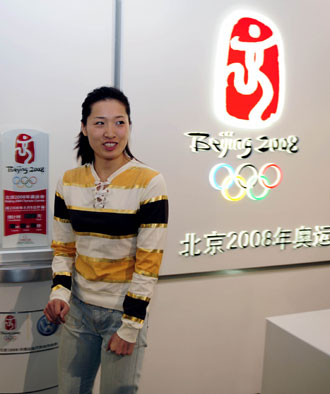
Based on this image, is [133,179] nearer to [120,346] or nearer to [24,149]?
[120,346]

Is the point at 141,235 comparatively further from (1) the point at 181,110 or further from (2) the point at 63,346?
(1) the point at 181,110

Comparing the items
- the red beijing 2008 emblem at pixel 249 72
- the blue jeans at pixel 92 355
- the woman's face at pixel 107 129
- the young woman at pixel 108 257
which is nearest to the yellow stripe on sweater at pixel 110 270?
the young woman at pixel 108 257

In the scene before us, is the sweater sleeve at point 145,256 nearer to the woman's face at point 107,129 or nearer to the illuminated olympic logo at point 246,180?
the woman's face at point 107,129

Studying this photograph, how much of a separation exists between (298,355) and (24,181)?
1.39 meters

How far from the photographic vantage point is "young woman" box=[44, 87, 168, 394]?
157cm

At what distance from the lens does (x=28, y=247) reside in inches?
83.0

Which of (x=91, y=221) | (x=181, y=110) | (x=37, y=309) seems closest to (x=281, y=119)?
(x=181, y=110)

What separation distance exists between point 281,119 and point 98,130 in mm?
1346

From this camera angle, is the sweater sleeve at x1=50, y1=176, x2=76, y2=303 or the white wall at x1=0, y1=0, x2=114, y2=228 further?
the white wall at x1=0, y1=0, x2=114, y2=228

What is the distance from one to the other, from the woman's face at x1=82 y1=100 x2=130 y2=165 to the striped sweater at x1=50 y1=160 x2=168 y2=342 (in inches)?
3.0

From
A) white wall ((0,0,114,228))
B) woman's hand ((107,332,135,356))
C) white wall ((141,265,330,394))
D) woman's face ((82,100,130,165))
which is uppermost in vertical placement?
white wall ((0,0,114,228))

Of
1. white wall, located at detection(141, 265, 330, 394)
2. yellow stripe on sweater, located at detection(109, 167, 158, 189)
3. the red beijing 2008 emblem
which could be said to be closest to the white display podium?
yellow stripe on sweater, located at detection(109, 167, 158, 189)

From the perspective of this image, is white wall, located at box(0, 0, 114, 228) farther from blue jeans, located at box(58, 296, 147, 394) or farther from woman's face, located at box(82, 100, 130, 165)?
blue jeans, located at box(58, 296, 147, 394)

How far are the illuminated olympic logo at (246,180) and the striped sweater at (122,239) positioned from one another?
91 centimetres
